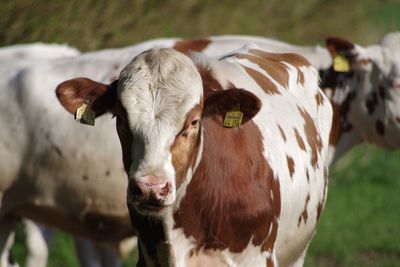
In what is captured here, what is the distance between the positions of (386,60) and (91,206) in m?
3.05

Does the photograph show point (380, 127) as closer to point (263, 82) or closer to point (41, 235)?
point (41, 235)

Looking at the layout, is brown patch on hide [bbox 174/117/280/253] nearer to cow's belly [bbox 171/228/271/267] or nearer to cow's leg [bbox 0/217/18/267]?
cow's belly [bbox 171/228/271/267]

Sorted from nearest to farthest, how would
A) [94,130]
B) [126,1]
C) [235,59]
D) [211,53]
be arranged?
[235,59]
[94,130]
[211,53]
[126,1]

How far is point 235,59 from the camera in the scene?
731cm

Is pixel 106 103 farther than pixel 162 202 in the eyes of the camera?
Yes

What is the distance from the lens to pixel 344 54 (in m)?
10.2

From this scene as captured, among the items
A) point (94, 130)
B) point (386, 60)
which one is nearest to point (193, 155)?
point (94, 130)

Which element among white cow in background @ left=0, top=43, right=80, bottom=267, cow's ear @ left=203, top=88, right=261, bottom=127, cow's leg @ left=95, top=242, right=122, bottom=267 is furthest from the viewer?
cow's leg @ left=95, top=242, right=122, bottom=267

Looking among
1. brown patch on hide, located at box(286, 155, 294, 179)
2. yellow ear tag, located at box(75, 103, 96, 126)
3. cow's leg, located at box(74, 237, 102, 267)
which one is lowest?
cow's leg, located at box(74, 237, 102, 267)

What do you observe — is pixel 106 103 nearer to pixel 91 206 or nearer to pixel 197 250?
pixel 197 250

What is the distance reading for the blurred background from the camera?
35.4 feet

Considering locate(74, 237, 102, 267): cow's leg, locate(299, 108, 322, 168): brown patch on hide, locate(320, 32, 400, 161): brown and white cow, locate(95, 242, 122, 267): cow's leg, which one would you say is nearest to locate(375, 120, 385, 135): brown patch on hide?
locate(320, 32, 400, 161): brown and white cow

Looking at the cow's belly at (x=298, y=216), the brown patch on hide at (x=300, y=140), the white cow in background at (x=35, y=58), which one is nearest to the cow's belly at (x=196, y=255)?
the cow's belly at (x=298, y=216)

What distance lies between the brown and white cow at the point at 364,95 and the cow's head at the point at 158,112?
426 centimetres
